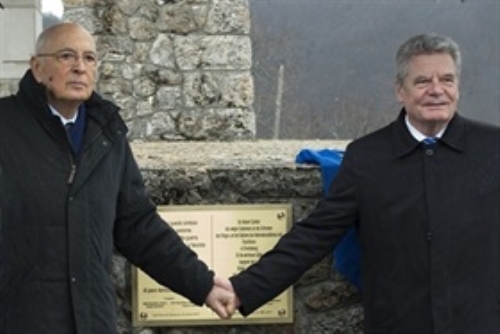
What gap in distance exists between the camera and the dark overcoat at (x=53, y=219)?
9.51ft

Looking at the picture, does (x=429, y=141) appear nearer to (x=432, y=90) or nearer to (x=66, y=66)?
(x=432, y=90)

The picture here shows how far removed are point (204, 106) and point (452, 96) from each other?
3568 millimetres

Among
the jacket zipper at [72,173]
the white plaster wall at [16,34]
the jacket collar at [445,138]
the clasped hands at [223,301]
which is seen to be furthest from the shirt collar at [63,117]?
the white plaster wall at [16,34]

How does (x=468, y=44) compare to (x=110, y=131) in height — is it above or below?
above

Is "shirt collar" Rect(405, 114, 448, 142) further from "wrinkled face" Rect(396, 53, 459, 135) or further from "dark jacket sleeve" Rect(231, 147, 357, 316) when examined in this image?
"dark jacket sleeve" Rect(231, 147, 357, 316)

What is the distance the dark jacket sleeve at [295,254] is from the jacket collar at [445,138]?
0.16m

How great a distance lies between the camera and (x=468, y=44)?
1889cm

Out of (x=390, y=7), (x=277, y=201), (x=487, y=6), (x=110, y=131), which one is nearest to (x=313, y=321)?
(x=277, y=201)

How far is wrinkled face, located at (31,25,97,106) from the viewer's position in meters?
3.04

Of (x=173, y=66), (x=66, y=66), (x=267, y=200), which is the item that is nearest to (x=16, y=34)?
(x=173, y=66)

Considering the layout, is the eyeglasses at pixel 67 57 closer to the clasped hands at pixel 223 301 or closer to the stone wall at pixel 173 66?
the clasped hands at pixel 223 301

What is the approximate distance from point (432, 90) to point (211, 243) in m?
1.03

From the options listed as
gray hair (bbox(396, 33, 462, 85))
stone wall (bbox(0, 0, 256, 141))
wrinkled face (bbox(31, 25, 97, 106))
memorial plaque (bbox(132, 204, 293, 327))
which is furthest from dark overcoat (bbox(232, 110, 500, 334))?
stone wall (bbox(0, 0, 256, 141))

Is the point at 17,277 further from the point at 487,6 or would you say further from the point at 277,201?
the point at 487,6
